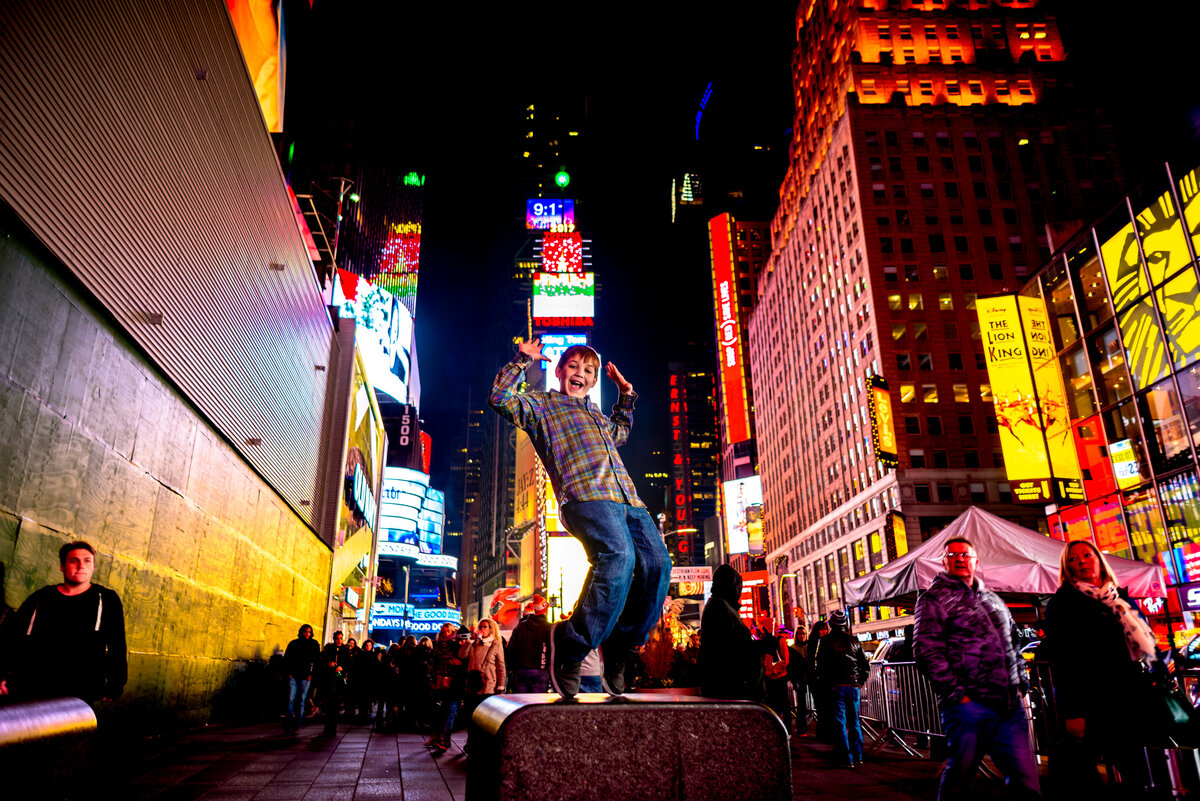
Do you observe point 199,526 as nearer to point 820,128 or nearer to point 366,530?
point 366,530

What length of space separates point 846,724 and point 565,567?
48.8 metres

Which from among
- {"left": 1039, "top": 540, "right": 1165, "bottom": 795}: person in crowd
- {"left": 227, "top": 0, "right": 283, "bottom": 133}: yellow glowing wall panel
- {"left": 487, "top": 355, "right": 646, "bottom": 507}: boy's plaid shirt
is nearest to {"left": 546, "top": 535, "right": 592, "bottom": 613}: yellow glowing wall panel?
{"left": 227, "top": 0, "right": 283, "bottom": 133}: yellow glowing wall panel

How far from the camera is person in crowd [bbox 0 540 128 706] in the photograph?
3.91 meters

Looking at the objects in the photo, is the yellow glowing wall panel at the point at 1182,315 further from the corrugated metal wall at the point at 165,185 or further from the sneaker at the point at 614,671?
the corrugated metal wall at the point at 165,185

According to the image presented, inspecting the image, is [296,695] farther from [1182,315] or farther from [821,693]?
[1182,315]

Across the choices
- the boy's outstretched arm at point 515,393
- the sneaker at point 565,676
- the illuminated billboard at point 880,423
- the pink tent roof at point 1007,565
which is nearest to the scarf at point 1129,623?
the sneaker at point 565,676

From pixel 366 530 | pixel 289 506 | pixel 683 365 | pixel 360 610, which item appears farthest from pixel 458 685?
pixel 683 365

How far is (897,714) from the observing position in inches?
362

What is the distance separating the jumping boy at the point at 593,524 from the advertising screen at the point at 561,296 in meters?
47.8

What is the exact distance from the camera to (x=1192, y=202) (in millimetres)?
21625

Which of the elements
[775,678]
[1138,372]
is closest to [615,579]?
[775,678]

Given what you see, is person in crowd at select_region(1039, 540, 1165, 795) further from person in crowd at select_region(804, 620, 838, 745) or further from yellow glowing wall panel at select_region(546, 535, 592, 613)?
yellow glowing wall panel at select_region(546, 535, 592, 613)

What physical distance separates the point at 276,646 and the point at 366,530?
723 inches

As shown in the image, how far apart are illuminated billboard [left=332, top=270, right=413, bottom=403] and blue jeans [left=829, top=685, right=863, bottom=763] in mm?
24326
